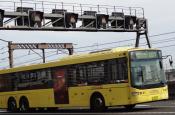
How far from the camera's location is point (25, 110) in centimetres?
2786

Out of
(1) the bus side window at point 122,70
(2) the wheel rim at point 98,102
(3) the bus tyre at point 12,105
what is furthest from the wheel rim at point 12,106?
(1) the bus side window at point 122,70

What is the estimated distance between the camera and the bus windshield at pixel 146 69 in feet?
66.5

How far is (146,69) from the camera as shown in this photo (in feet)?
67.7

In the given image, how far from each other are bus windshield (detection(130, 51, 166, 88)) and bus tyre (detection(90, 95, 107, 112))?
6.81ft

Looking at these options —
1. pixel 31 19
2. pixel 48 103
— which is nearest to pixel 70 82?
pixel 48 103

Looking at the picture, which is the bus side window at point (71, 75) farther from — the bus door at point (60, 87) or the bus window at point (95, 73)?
the bus window at point (95, 73)

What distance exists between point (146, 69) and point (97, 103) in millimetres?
2696

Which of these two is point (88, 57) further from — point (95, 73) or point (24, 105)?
point (24, 105)

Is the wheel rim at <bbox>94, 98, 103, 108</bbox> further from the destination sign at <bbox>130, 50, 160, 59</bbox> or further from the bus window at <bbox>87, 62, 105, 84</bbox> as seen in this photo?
the destination sign at <bbox>130, 50, 160, 59</bbox>

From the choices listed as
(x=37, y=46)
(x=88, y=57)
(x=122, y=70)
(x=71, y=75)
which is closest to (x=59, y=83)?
(x=71, y=75)

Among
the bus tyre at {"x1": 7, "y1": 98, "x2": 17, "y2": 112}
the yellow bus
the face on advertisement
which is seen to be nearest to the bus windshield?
the yellow bus

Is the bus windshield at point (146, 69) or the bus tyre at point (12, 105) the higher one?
the bus windshield at point (146, 69)

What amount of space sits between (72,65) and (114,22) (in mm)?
14327

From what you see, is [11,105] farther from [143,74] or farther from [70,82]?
[143,74]
